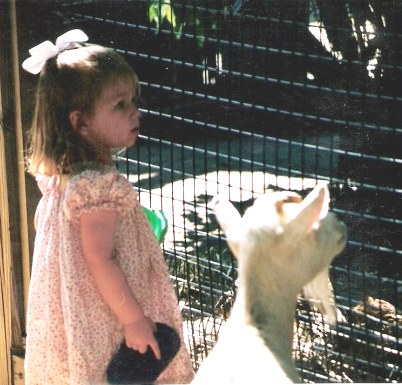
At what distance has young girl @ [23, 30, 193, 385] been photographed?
2.97 metres

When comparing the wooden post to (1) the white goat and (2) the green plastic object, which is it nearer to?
(2) the green plastic object

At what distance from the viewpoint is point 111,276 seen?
2.94 meters

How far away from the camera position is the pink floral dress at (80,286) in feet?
9.84

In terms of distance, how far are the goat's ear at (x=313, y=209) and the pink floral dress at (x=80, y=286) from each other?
2.05 feet

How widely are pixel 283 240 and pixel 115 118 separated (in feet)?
2.42

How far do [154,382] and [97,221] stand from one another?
556mm

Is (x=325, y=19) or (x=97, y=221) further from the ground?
(x=325, y=19)

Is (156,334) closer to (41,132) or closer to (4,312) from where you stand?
(41,132)

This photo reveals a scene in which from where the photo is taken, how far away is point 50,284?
3129mm

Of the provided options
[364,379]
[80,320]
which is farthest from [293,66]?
[80,320]

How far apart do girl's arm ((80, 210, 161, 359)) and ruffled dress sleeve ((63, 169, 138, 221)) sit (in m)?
0.02

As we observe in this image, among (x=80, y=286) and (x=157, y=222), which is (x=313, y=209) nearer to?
(x=80, y=286)

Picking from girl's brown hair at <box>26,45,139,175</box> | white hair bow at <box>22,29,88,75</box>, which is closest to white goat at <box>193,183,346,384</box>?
girl's brown hair at <box>26,45,139,175</box>

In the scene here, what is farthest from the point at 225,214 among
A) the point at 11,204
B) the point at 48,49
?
the point at 11,204
